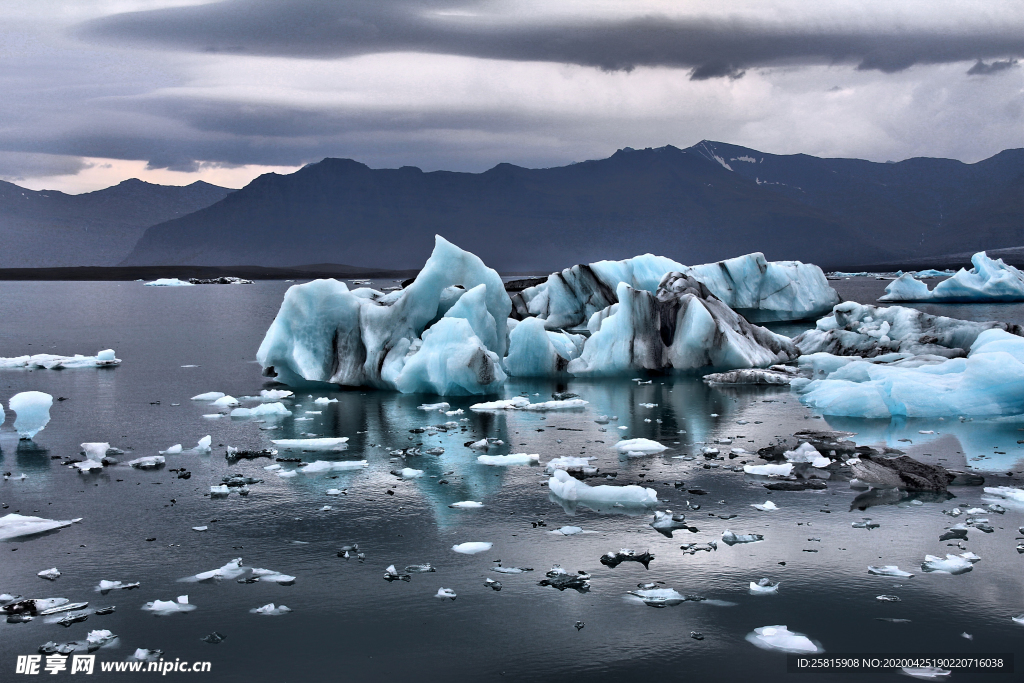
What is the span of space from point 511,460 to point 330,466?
241 centimetres

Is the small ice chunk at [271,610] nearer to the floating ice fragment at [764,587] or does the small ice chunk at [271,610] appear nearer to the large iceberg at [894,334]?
the floating ice fragment at [764,587]

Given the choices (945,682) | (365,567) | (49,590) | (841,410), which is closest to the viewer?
(945,682)

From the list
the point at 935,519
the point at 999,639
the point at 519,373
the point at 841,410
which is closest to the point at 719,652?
the point at 999,639

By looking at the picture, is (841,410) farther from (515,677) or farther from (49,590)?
(49,590)

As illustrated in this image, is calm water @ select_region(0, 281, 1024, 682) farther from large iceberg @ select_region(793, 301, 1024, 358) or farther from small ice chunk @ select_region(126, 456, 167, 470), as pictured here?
large iceberg @ select_region(793, 301, 1024, 358)

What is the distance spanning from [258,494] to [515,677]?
5.20 meters

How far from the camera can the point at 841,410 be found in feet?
50.1

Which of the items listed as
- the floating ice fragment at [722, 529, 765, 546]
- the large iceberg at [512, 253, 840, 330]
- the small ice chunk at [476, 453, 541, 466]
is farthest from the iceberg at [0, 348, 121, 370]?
the floating ice fragment at [722, 529, 765, 546]

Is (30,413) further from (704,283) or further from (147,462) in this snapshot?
(704,283)

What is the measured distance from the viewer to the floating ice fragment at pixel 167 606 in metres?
6.80

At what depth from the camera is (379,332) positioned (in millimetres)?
18219

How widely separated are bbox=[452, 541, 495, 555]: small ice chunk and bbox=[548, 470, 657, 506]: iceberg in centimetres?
171

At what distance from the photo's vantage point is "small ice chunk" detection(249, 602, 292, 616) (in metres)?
6.77

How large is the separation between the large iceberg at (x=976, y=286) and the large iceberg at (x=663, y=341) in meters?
33.5
